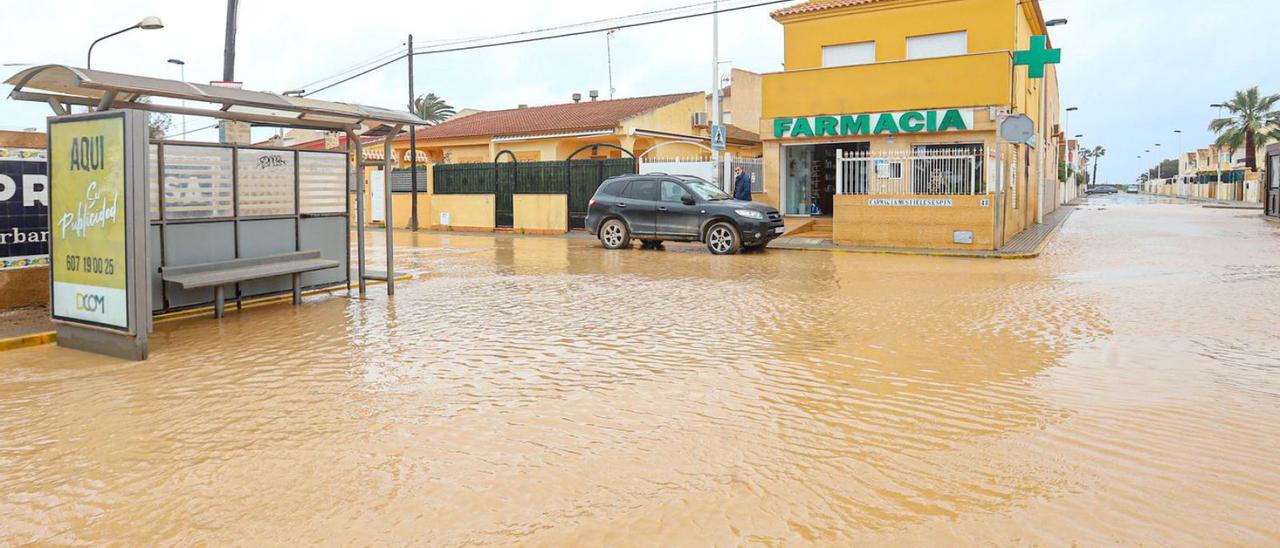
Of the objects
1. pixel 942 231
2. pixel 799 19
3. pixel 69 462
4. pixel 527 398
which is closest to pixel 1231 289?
pixel 942 231

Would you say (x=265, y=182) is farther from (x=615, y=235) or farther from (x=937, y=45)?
(x=937, y=45)

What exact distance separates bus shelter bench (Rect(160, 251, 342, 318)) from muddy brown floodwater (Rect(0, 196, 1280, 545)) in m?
0.47

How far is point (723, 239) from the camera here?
18094mm

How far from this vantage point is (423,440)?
506 cm

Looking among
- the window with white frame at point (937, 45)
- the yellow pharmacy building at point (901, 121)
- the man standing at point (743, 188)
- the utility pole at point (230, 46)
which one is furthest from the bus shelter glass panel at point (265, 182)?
the window with white frame at point (937, 45)

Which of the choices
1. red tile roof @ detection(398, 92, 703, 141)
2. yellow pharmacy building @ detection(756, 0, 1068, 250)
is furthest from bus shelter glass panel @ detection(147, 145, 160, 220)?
red tile roof @ detection(398, 92, 703, 141)

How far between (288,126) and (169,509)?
7.35 metres

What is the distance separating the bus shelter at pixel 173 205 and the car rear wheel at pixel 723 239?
7578mm


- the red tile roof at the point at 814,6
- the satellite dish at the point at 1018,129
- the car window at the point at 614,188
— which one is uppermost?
the red tile roof at the point at 814,6

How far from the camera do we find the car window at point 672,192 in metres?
18.7

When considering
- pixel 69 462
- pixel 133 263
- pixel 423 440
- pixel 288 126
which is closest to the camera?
pixel 69 462

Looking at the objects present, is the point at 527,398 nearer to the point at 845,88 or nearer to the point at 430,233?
the point at 845,88

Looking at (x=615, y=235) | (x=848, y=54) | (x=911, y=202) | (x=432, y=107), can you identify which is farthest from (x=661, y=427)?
Result: (x=432, y=107)

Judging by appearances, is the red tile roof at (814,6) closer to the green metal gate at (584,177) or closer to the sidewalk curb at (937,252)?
the green metal gate at (584,177)
